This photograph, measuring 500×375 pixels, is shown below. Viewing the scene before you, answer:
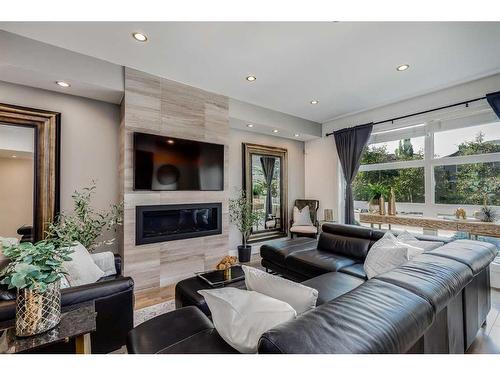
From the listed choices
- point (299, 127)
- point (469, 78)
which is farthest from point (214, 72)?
point (469, 78)

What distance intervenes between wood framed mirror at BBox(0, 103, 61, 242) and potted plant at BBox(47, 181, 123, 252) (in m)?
0.18

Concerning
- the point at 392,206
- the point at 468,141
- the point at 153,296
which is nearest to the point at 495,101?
the point at 468,141

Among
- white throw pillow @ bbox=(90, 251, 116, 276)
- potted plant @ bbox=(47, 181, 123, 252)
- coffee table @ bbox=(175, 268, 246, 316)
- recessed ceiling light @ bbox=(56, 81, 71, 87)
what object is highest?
recessed ceiling light @ bbox=(56, 81, 71, 87)

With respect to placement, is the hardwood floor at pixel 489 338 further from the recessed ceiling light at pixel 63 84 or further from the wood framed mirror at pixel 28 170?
the recessed ceiling light at pixel 63 84

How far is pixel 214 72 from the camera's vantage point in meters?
2.90

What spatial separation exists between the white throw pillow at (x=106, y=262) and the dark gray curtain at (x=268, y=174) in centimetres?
316

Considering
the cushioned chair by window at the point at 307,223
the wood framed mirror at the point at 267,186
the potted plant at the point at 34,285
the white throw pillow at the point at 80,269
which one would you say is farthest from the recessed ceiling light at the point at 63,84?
the cushioned chair by window at the point at 307,223

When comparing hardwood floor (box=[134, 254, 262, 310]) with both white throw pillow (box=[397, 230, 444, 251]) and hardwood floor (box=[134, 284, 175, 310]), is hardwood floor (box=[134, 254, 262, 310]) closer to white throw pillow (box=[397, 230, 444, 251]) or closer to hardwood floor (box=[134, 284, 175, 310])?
hardwood floor (box=[134, 284, 175, 310])

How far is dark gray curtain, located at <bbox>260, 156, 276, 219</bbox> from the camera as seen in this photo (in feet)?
16.0

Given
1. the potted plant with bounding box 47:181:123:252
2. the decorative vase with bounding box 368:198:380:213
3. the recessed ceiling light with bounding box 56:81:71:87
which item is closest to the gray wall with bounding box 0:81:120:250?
the potted plant with bounding box 47:181:123:252

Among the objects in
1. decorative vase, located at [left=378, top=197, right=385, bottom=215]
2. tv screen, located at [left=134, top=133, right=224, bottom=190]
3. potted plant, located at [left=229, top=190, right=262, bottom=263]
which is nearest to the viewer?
tv screen, located at [left=134, top=133, right=224, bottom=190]

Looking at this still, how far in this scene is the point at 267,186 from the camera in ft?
Answer: 16.1

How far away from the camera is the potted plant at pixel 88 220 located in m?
2.62
